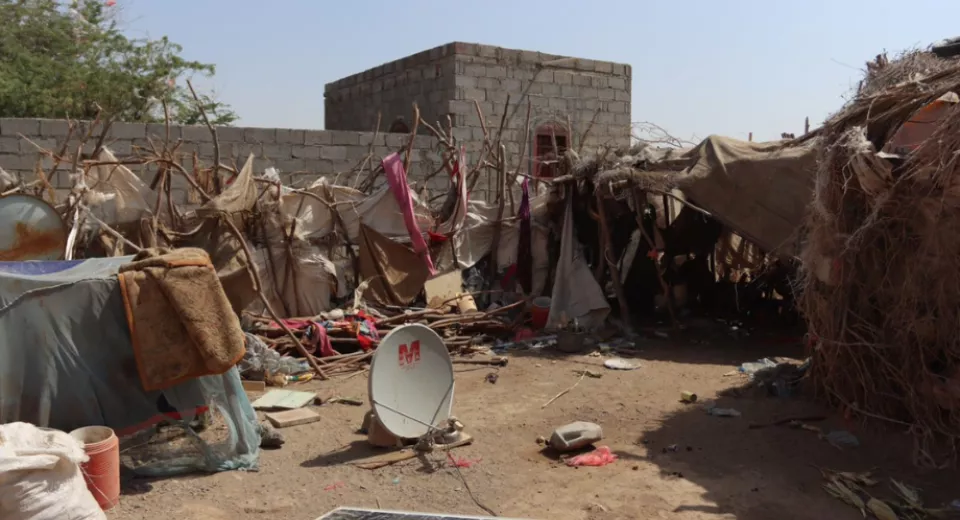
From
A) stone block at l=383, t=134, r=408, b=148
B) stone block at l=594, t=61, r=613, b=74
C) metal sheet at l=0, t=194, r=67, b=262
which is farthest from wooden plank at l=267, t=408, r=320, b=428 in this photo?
stone block at l=594, t=61, r=613, b=74

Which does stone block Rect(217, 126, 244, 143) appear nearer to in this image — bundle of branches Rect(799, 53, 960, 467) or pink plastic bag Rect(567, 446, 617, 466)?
pink plastic bag Rect(567, 446, 617, 466)

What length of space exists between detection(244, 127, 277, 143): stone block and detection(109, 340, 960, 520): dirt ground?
20.3 feet

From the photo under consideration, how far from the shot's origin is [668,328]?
10.2 metres

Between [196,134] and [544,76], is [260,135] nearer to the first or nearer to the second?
[196,134]

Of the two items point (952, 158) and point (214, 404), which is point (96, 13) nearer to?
point (214, 404)

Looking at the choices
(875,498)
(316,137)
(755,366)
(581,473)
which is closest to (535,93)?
(316,137)

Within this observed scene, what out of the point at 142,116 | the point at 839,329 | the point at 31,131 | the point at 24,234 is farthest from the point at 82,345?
the point at 142,116

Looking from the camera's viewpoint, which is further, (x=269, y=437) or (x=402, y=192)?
(x=402, y=192)

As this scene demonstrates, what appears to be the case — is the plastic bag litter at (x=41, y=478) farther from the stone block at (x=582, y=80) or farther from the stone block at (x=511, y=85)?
the stone block at (x=582, y=80)

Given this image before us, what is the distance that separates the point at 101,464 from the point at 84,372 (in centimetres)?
70

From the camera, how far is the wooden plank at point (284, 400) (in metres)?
6.71

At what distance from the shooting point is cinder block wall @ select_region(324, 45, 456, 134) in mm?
14172

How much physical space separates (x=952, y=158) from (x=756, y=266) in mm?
6008

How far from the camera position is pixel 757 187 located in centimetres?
864
